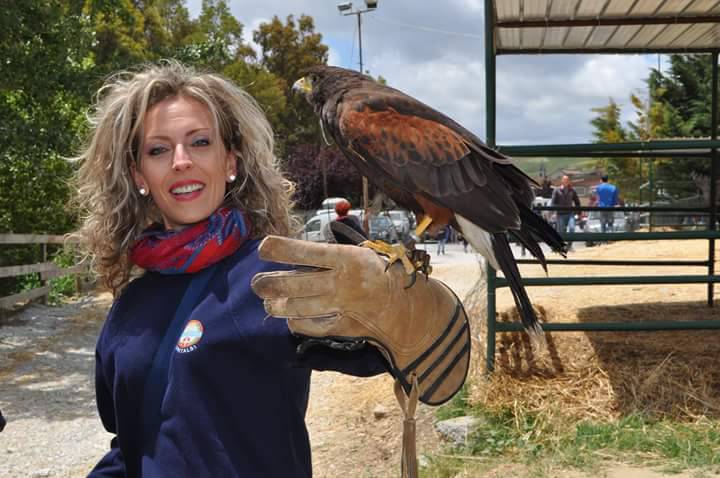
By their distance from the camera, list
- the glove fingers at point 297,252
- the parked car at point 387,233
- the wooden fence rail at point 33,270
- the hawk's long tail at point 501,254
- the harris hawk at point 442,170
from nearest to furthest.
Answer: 1. the glove fingers at point 297,252
2. the hawk's long tail at point 501,254
3. the harris hawk at point 442,170
4. the parked car at point 387,233
5. the wooden fence rail at point 33,270

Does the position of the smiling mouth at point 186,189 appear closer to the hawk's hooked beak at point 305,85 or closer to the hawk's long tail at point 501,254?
the hawk's long tail at point 501,254

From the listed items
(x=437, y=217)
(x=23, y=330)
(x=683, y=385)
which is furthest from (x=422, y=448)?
(x=23, y=330)

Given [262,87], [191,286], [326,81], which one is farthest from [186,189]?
[262,87]

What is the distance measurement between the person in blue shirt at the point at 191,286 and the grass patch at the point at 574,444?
101 inches

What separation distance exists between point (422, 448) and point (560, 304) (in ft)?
6.82

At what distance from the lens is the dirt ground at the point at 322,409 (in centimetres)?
471

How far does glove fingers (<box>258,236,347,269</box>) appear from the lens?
5.36 ft

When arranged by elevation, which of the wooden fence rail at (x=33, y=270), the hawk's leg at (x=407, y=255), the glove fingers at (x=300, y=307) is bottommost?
the wooden fence rail at (x=33, y=270)

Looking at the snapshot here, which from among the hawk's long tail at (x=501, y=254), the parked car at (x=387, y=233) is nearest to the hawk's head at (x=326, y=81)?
the parked car at (x=387, y=233)

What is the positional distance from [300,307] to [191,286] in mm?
319

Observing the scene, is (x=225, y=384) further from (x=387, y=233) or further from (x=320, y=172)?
(x=320, y=172)

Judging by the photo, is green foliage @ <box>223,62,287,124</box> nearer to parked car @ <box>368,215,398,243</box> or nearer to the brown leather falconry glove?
parked car @ <box>368,215,398,243</box>

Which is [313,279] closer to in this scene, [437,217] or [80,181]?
[80,181]

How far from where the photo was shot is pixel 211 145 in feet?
A: 6.46
